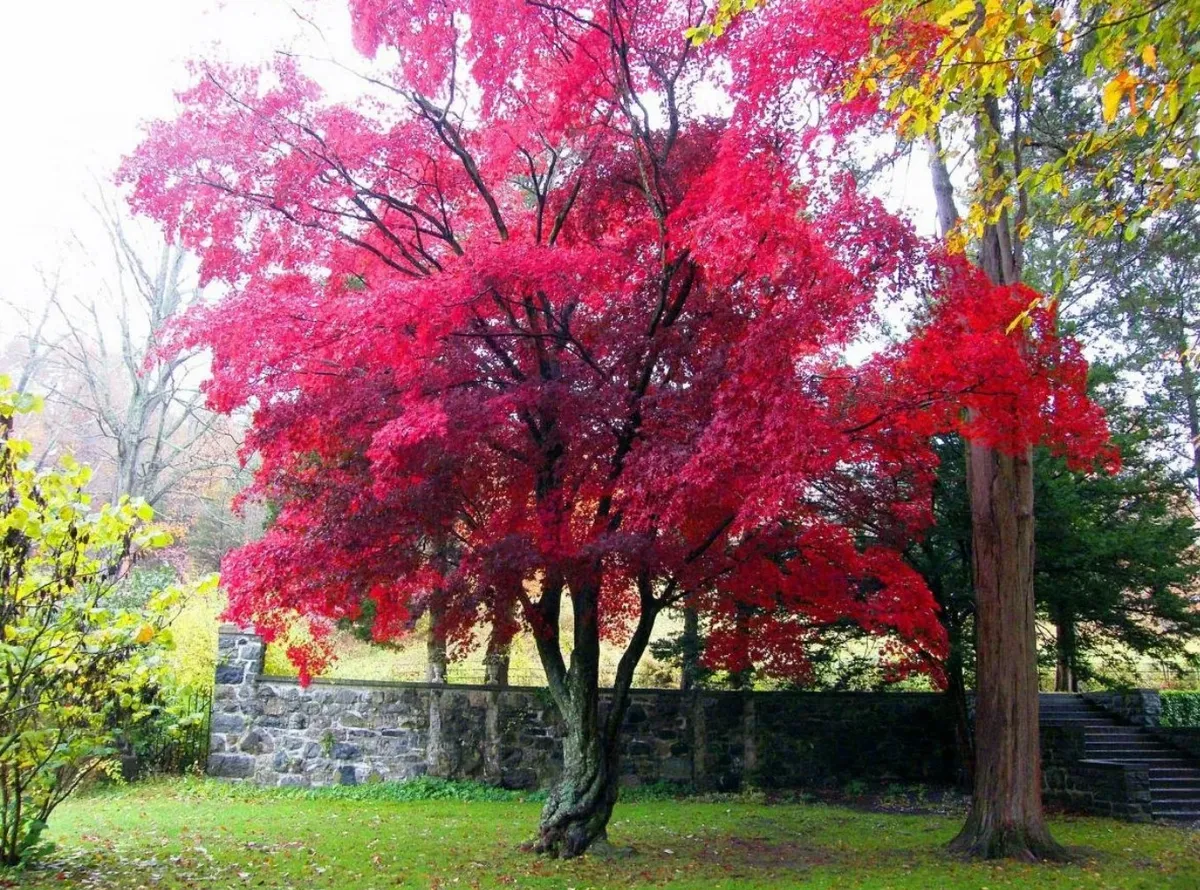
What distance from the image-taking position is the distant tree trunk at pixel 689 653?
40.6 ft

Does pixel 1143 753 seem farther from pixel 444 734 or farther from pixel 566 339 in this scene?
pixel 566 339

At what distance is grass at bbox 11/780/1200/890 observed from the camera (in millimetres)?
6301

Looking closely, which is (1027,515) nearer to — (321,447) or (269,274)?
(321,447)

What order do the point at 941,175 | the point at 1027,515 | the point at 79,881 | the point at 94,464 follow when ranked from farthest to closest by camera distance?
the point at 94,464
the point at 941,175
the point at 1027,515
the point at 79,881

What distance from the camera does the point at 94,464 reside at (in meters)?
20.8

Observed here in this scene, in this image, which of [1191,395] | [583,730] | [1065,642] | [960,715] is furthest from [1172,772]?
[583,730]

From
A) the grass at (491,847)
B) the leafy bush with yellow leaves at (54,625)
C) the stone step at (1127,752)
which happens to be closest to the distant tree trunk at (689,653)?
the grass at (491,847)

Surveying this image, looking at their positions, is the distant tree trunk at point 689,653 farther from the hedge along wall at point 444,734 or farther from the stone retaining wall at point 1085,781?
the stone retaining wall at point 1085,781

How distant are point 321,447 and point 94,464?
16220 mm

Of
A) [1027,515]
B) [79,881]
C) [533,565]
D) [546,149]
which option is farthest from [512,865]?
[546,149]

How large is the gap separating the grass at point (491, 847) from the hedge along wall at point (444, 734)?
0.44 meters

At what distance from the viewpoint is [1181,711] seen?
1488cm

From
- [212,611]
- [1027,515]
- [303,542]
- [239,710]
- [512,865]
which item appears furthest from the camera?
[212,611]

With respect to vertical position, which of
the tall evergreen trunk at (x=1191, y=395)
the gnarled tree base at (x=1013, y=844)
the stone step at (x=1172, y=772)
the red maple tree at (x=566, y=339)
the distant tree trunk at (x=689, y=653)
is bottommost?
the gnarled tree base at (x=1013, y=844)
